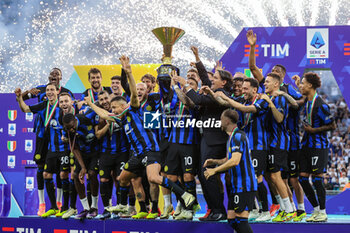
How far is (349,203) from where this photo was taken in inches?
365

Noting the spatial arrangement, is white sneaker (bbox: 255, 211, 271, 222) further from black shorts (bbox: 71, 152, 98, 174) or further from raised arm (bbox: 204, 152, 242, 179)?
black shorts (bbox: 71, 152, 98, 174)

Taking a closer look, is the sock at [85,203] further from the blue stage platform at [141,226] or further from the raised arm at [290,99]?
the raised arm at [290,99]

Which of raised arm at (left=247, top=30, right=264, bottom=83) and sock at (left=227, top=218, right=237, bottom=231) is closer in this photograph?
sock at (left=227, top=218, right=237, bottom=231)

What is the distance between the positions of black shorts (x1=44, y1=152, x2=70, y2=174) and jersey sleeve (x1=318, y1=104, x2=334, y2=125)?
3.41m

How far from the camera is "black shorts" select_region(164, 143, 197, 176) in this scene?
6160 millimetres

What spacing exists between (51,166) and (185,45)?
55.1 feet

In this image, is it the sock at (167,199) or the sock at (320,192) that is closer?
the sock at (320,192)

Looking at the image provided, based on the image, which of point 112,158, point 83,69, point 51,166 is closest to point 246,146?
point 112,158

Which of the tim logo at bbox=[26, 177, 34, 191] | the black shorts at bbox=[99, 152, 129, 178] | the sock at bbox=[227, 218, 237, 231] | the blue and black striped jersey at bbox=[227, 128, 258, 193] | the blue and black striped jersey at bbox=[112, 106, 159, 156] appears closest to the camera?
the blue and black striped jersey at bbox=[227, 128, 258, 193]

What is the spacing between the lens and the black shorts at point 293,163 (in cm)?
654

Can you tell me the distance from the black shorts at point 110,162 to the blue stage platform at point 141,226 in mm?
640

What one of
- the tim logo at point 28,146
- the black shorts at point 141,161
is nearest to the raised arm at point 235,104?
the black shorts at point 141,161

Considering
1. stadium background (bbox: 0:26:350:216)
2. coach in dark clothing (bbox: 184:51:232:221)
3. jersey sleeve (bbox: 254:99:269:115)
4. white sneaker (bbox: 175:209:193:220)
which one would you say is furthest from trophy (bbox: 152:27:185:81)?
stadium background (bbox: 0:26:350:216)

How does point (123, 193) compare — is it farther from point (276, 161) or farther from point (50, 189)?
point (276, 161)
